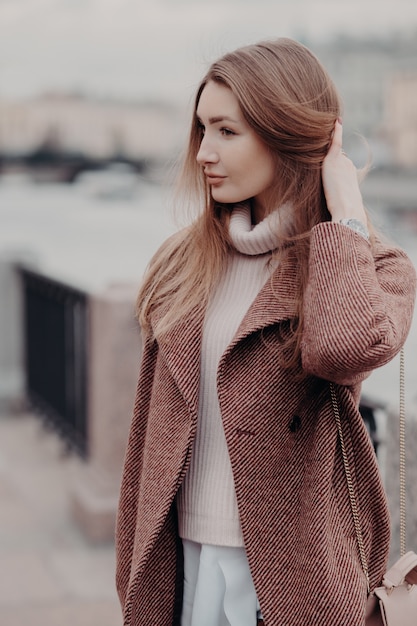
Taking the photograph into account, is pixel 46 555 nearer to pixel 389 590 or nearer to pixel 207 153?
pixel 389 590

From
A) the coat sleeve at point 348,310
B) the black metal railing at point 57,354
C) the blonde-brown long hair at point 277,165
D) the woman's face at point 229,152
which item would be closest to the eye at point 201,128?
the blonde-brown long hair at point 277,165

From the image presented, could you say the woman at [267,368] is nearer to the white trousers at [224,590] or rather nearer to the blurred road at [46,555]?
the white trousers at [224,590]

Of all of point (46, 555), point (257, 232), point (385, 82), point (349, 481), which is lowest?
point (385, 82)

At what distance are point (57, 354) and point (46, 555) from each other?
218 cm

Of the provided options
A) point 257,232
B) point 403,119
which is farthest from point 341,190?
point 403,119

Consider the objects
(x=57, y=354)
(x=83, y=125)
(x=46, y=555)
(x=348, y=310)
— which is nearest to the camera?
(x=348, y=310)

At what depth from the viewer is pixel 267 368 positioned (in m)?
1.97

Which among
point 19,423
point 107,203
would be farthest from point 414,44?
point 19,423

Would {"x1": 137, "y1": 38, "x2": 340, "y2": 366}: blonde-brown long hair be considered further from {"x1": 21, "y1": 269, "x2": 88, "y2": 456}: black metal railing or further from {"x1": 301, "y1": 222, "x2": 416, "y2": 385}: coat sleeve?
{"x1": 21, "y1": 269, "x2": 88, "y2": 456}: black metal railing

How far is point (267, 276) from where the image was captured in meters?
2.11

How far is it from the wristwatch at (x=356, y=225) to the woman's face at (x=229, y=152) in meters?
0.21

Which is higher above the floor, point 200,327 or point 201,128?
point 201,128

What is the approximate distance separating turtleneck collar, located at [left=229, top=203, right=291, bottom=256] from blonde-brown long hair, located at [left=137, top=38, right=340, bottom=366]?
28mm

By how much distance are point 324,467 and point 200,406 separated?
34 centimetres
